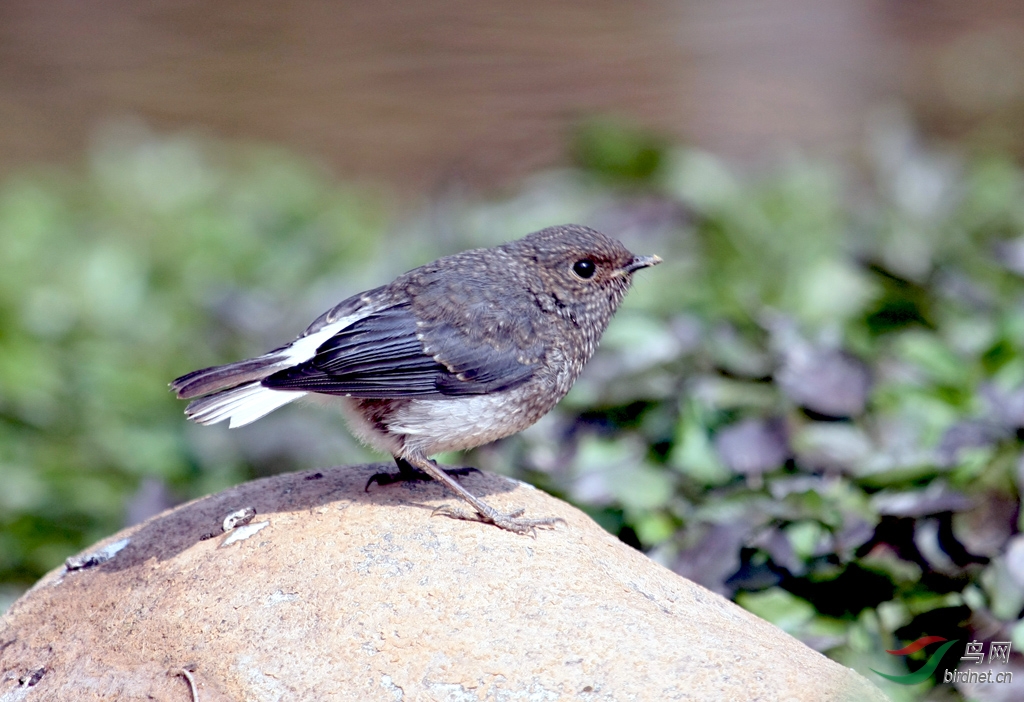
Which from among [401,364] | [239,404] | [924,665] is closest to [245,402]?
[239,404]

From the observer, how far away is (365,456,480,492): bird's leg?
361cm

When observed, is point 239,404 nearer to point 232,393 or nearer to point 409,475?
point 232,393

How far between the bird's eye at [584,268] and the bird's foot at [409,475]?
832 mm

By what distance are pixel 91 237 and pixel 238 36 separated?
495 cm

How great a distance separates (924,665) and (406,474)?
1753mm

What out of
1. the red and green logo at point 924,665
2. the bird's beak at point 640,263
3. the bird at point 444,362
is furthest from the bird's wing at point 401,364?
the red and green logo at point 924,665

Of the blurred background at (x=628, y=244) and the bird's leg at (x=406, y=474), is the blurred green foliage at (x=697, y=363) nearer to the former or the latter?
the blurred background at (x=628, y=244)

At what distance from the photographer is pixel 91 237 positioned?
7332 millimetres

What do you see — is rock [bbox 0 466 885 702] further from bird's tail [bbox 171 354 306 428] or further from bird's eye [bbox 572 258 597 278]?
bird's eye [bbox 572 258 597 278]

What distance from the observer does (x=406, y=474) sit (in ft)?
12.2

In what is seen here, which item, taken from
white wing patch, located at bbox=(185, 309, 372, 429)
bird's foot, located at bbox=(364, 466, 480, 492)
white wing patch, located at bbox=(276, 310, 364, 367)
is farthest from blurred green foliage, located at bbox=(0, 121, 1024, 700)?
white wing patch, located at bbox=(185, 309, 372, 429)

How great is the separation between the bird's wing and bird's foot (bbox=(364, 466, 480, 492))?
0.28m

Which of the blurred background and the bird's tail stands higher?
the bird's tail

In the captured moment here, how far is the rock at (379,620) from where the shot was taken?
2.61 meters
